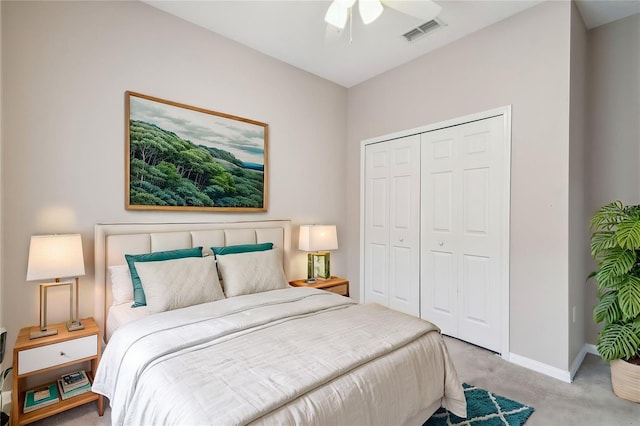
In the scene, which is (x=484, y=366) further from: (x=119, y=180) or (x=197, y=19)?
(x=197, y=19)

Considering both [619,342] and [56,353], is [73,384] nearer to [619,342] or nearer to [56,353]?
[56,353]

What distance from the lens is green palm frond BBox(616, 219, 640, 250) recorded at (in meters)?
2.02

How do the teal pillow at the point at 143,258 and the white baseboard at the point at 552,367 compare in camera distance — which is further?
the white baseboard at the point at 552,367

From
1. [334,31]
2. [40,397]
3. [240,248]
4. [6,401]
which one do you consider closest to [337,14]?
[334,31]

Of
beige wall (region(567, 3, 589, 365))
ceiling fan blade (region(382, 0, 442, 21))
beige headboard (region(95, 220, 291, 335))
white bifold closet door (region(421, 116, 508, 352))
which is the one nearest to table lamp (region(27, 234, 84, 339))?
beige headboard (region(95, 220, 291, 335))

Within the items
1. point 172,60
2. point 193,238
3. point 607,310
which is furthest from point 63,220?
point 607,310

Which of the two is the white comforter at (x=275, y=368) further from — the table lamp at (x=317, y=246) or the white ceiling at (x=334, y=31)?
the white ceiling at (x=334, y=31)

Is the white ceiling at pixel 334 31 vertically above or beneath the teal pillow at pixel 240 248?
above

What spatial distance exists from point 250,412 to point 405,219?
2.87 meters

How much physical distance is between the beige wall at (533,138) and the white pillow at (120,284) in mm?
3106

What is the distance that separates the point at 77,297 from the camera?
2213mm

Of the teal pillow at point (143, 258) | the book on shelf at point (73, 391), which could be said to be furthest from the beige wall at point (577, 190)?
the book on shelf at point (73, 391)

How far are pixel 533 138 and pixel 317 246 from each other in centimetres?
224

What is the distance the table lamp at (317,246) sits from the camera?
136 inches
